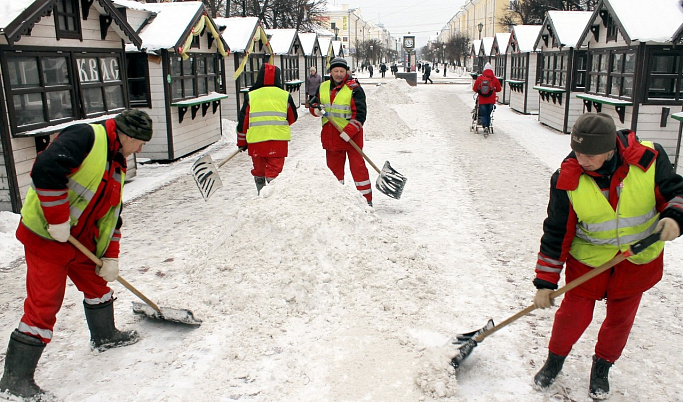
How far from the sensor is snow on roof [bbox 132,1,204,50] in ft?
35.3

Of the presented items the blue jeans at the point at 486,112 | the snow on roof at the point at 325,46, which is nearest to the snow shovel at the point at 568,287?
the blue jeans at the point at 486,112

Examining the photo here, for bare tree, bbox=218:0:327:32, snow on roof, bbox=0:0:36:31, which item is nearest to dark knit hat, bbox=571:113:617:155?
snow on roof, bbox=0:0:36:31

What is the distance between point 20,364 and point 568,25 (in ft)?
54.3

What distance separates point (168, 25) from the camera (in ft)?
37.1

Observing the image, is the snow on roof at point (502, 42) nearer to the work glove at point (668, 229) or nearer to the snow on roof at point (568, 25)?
the snow on roof at point (568, 25)

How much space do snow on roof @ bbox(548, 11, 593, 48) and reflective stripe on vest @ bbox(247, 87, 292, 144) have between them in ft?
37.2

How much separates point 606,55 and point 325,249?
1074cm

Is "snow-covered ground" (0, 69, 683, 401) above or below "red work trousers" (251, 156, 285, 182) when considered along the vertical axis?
below

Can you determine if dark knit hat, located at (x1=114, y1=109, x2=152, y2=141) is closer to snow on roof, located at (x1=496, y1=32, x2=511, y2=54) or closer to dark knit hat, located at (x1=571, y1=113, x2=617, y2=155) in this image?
dark knit hat, located at (x1=571, y1=113, x2=617, y2=155)

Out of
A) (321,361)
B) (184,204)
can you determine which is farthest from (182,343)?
(184,204)

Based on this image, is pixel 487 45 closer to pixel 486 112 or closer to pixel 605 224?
pixel 486 112

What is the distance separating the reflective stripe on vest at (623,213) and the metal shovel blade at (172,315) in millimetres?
2713

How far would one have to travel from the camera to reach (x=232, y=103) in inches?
666

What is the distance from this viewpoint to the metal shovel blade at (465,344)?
341 centimetres
